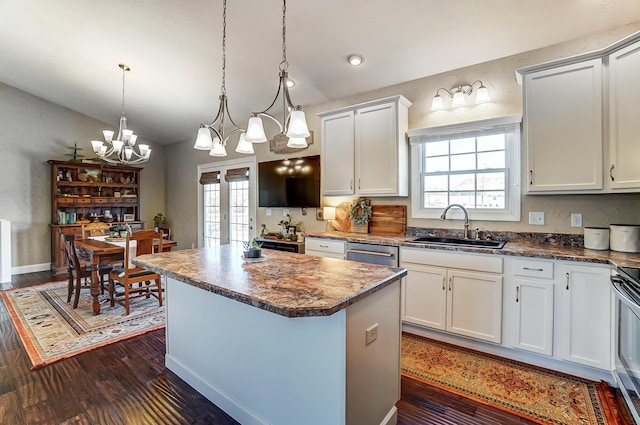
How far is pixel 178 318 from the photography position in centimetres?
233

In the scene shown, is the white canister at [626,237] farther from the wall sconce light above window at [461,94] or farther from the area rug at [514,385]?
the wall sconce light above window at [461,94]

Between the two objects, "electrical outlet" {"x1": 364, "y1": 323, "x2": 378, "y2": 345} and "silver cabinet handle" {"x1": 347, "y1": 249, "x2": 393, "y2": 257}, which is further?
"silver cabinet handle" {"x1": 347, "y1": 249, "x2": 393, "y2": 257}

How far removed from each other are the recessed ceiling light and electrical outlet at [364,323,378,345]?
268 cm

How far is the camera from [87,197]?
19.5ft

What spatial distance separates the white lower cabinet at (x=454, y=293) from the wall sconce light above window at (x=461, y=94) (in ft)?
5.16

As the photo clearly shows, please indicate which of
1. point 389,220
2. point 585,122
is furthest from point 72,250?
point 585,122

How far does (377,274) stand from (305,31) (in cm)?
237

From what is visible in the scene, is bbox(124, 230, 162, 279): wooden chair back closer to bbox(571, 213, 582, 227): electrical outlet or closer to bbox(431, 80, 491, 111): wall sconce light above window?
bbox(431, 80, 491, 111): wall sconce light above window

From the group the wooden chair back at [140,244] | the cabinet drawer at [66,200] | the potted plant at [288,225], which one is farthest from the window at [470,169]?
the cabinet drawer at [66,200]

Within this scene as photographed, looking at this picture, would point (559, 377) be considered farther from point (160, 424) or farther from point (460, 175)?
point (160, 424)

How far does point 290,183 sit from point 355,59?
1982mm

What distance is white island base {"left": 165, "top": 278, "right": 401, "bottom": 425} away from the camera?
1435mm

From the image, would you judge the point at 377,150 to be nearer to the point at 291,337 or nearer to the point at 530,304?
the point at 530,304

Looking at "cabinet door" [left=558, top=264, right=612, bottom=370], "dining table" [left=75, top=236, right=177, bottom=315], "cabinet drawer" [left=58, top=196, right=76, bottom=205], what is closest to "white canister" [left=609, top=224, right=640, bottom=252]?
"cabinet door" [left=558, top=264, right=612, bottom=370]
